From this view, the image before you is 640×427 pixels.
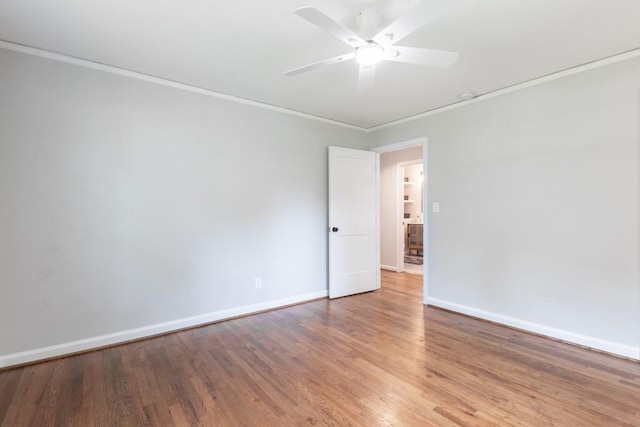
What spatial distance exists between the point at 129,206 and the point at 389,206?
4522mm

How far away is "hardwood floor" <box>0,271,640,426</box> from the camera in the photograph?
1812 mm

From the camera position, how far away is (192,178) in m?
3.19

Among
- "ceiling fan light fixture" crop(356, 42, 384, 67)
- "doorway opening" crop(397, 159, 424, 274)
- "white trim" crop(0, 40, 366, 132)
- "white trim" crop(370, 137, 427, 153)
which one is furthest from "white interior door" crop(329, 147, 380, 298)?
"doorway opening" crop(397, 159, 424, 274)

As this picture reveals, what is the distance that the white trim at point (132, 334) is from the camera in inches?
95.1

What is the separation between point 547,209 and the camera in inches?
115

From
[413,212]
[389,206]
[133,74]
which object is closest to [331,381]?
[133,74]

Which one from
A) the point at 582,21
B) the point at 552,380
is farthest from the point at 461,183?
the point at 552,380

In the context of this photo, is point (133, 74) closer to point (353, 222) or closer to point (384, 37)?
point (384, 37)

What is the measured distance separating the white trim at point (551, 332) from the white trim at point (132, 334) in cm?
199

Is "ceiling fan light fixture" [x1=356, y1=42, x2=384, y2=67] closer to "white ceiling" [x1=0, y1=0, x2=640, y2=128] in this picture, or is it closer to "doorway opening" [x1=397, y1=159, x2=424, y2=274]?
"white ceiling" [x1=0, y1=0, x2=640, y2=128]

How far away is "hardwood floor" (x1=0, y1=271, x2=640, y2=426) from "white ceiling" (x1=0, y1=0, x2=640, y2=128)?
244 centimetres

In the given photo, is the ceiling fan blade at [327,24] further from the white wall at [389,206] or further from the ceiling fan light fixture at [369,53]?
the white wall at [389,206]

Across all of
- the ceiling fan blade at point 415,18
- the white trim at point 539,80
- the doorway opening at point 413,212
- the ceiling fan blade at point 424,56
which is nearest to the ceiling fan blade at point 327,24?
the ceiling fan blade at point 415,18

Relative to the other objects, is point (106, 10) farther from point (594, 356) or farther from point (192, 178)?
point (594, 356)
